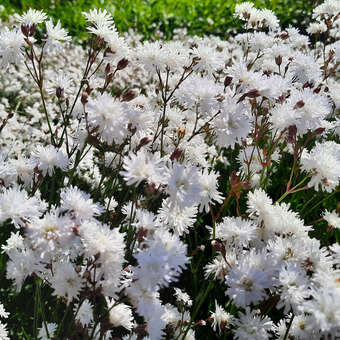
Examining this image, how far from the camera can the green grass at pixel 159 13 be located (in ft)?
21.3

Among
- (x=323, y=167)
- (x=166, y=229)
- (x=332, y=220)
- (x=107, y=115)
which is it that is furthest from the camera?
(x=332, y=220)

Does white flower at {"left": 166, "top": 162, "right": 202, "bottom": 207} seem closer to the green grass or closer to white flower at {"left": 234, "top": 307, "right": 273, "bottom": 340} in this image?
white flower at {"left": 234, "top": 307, "right": 273, "bottom": 340}

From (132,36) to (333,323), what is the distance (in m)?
5.26

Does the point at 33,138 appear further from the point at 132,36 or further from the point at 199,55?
the point at 132,36

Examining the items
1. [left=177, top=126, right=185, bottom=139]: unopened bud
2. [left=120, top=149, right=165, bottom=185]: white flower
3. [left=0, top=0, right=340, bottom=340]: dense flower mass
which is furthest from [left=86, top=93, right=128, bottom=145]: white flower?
[left=177, top=126, right=185, bottom=139]: unopened bud

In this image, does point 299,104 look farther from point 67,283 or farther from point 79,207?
point 67,283

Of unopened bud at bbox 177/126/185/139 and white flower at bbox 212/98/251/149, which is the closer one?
white flower at bbox 212/98/251/149

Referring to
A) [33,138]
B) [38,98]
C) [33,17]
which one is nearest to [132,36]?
[38,98]

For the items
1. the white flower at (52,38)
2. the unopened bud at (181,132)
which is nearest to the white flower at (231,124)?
the unopened bud at (181,132)

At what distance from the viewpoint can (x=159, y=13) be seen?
668 centimetres

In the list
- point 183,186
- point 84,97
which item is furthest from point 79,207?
point 84,97

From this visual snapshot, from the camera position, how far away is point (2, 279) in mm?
2070

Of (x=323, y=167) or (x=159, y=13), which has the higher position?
(x=159, y=13)

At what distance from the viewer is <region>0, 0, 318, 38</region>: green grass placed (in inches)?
256
